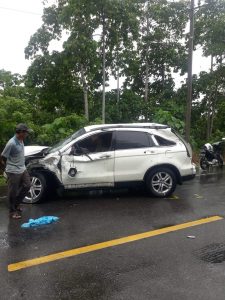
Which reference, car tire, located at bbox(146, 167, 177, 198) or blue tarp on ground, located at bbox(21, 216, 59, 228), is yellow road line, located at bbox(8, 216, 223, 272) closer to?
blue tarp on ground, located at bbox(21, 216, 59, 228)

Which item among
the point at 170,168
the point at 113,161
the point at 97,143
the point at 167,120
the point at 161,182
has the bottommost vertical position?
the point at 161,182

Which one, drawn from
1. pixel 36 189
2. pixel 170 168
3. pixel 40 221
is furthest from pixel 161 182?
pixel 40 221

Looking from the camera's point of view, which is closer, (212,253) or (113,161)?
(212,253)

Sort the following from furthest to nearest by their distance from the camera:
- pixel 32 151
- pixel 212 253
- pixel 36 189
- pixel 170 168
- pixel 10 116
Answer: pixel 10 116
pixel 32 151
pixel 170 168
pixel 36 189
pixel 212 253

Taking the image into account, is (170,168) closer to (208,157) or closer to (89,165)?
(89,165)

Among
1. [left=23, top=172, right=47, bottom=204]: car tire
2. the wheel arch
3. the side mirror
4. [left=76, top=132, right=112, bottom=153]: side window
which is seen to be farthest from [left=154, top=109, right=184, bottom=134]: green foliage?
[left=23, top=172, right=47, bottom=204]: car tire

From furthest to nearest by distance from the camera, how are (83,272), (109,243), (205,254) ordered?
1. (109,243)
2. (205,254)
3. (83,272)

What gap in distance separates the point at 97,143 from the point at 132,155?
2.64ft

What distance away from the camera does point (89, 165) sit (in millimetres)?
8078

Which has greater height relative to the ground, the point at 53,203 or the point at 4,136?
the point at 4,136

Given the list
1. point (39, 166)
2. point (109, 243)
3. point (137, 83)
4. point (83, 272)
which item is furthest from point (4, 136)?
point (137, 83)

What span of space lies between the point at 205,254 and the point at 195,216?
1.88m

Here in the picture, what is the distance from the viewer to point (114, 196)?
28.4ft

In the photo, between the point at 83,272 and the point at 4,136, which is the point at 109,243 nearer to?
the point at 83,272
